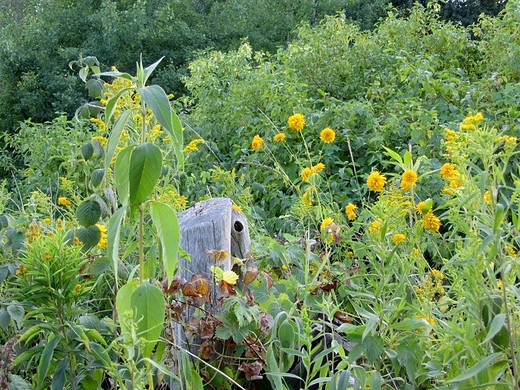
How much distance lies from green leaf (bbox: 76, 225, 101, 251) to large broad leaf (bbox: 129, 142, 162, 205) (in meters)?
0.67

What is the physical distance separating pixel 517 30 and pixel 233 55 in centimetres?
289

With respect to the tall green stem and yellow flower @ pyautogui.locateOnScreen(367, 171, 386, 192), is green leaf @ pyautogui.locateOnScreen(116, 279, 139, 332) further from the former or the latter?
yellow flower @ pyautogui.locateOnScreen(367, 171, 386, 192)

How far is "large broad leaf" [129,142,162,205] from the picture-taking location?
1.11 meters

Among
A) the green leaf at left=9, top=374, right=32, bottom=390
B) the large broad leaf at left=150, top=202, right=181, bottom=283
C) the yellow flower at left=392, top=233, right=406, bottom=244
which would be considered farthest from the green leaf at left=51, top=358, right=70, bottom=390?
the yellow flower at left=392, top=233, right=406, bottom=244

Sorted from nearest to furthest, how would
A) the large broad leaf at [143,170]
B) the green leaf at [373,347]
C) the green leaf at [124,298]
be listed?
the large broad leaf at [143,170] < the green leaf at [124,298] < the green leaf at [373,347]

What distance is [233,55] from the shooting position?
6684mm

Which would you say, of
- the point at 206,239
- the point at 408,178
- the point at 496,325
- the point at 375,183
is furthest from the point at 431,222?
the point at 496,325

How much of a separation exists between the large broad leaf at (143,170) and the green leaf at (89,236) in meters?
0.67

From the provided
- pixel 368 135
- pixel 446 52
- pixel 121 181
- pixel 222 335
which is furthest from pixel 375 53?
pixel 121 181

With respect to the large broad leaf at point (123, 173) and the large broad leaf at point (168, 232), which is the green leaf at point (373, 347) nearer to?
the large broad leaf at point (168, 232)

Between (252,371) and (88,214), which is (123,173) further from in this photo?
(252,371)

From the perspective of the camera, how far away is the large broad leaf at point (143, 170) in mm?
1107

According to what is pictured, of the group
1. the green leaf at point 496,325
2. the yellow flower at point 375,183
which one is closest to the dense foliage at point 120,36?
the yellow flower at point 375,183

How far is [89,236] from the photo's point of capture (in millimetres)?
1739
